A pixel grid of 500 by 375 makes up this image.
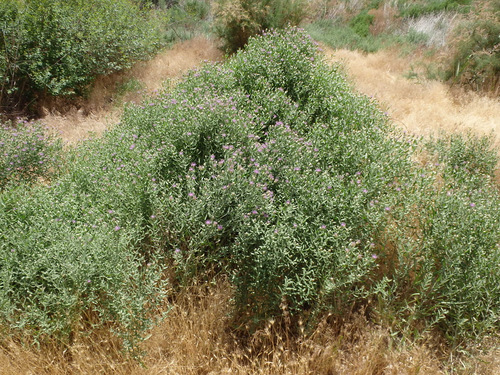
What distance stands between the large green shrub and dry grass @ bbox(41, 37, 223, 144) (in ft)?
1.31

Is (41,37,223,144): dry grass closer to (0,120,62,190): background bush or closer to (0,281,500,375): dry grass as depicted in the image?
(0,120,62,190): background bush

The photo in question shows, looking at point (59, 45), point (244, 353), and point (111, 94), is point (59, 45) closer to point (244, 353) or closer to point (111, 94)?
point (111, 94)

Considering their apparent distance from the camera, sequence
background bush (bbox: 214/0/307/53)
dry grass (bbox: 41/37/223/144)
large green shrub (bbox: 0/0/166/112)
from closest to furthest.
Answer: dry grass (bbox: 41/37/223/144)
large green shrub (bbox: 0/0/166/112)
background bush (bbox: 214/0/307/53)

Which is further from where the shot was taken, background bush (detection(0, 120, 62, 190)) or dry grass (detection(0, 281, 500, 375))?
background bush (detection(0, 120, 62, 190))

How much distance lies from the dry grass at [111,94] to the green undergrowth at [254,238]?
3916mm

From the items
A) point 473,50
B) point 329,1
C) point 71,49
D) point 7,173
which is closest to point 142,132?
point 7,173

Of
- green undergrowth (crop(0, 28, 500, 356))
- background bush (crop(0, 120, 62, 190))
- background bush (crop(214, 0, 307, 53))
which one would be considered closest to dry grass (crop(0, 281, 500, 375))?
green undergrowth (crop(0, 28, 500, 356))

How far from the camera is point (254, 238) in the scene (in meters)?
2.89

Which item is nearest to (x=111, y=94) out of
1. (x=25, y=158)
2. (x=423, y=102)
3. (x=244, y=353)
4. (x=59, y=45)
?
(x=59, y=45)

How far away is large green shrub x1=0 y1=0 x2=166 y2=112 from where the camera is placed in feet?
26.9

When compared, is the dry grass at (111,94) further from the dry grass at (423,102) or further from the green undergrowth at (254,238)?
the dry grass at (423,102)

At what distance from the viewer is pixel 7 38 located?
8.09 metres

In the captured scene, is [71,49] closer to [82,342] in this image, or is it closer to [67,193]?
[67,193]

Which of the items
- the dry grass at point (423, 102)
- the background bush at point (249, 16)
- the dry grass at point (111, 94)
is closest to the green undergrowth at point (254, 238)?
the dry grass at point (423, 102)
